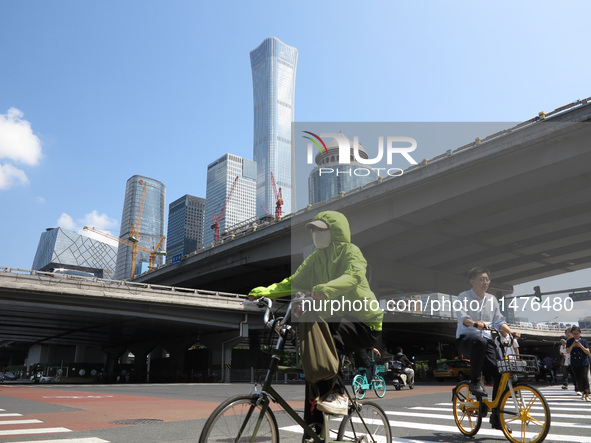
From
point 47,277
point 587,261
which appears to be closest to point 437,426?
point 47,277

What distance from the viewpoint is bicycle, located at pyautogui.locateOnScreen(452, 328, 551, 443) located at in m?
4.76

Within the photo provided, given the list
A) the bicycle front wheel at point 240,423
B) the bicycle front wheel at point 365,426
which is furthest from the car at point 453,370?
the bicycle front wheel at point 240,423

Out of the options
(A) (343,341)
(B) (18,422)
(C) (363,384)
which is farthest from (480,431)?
(B) (18,422)

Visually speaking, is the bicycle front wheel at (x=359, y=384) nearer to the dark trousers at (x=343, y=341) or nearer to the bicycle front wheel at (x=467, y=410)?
the bicycle front wheel at (x=467, y=410)

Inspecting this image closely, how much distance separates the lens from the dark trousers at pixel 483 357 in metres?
5.28

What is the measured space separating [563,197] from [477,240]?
32.3 feet

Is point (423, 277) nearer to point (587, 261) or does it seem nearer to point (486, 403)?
point (587, 261)

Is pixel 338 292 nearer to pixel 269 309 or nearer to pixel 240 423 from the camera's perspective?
pixel 269 309

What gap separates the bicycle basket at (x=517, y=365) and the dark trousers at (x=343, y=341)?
6.74 feet

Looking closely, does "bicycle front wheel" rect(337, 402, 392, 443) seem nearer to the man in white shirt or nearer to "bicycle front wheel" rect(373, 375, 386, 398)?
the man in white shirt

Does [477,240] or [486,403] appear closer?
[486,403]

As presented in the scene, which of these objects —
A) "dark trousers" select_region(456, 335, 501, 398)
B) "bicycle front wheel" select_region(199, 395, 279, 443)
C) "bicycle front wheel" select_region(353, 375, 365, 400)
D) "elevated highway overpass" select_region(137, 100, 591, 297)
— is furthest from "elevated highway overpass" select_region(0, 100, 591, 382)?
"bicycle front wheel" select_region(199, 395, 279, 443)

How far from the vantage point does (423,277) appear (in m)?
50.2

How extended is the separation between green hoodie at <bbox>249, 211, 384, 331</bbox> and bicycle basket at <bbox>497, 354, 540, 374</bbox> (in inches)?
79.6
